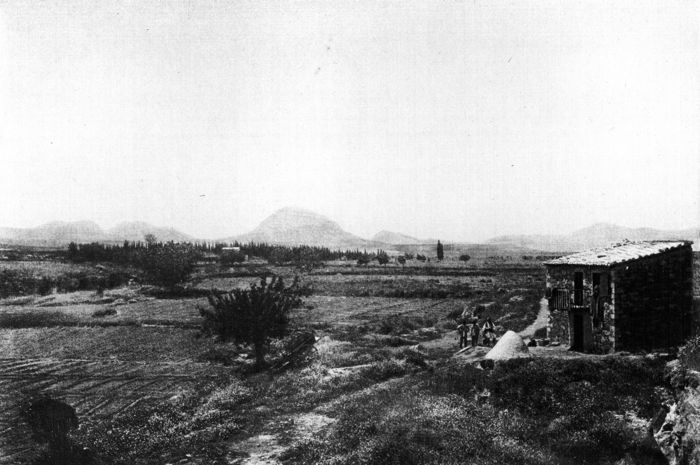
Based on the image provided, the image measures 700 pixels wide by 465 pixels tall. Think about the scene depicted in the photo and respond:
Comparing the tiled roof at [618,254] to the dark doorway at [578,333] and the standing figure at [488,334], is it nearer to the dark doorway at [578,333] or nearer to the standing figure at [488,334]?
the dark doorway at [578,333]

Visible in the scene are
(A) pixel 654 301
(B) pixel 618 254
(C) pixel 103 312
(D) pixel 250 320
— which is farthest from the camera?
(C) pixel 103 312

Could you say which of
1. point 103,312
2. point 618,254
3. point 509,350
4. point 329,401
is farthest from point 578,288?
point 103,312

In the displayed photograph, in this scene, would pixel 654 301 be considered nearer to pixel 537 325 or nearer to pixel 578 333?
pixel 578 333

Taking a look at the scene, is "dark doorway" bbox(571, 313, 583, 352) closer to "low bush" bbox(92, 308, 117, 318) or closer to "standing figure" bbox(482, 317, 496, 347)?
"standing figure" bbox(482, 317, 496, 347)

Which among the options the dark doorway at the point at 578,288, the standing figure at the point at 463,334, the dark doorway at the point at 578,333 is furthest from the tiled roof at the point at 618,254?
the standing figure at the point at 463,334

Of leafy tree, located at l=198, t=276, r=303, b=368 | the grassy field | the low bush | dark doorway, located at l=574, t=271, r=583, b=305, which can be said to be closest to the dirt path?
the grassy field

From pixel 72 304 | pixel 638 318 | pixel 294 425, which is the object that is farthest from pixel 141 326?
pixel 638 318

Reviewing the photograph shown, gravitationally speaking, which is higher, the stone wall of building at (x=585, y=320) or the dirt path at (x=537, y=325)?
the stone wall of building at (x=585, y=320)
